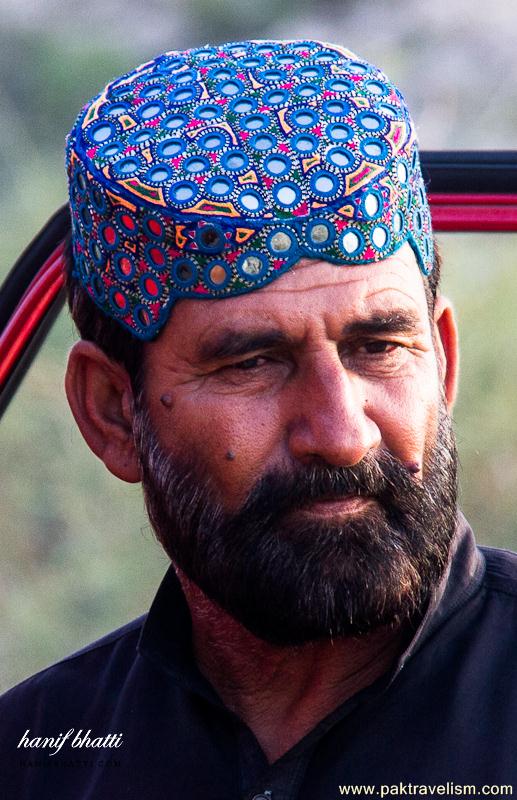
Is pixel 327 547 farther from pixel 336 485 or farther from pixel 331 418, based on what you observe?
pixel 331 418

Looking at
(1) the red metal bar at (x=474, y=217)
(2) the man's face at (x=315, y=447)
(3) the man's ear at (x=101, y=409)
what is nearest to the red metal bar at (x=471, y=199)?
(1) the red metal bar at (x=474, y=217)

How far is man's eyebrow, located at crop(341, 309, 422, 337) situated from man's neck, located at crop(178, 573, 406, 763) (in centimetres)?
50

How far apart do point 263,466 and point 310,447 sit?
113 millimetres

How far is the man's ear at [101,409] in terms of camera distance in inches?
94.7

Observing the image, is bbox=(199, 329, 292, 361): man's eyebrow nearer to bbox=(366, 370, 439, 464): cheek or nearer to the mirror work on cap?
the mirror work on cap

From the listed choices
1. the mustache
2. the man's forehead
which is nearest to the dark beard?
the mustache

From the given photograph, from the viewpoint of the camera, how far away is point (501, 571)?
2184mm

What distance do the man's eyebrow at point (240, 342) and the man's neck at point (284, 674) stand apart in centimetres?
48

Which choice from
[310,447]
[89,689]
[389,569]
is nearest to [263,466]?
[310,447]

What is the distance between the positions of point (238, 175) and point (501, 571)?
791mm

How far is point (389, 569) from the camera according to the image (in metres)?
2.05

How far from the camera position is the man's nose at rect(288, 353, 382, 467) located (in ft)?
6.54

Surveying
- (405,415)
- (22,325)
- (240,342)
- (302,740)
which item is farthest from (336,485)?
(22,325)

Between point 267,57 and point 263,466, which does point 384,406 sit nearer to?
point 263,466
